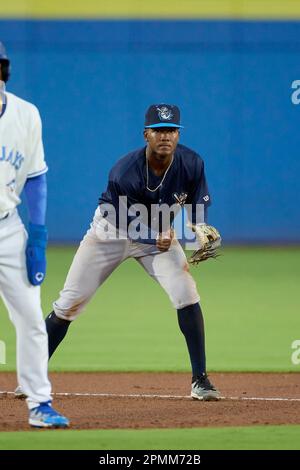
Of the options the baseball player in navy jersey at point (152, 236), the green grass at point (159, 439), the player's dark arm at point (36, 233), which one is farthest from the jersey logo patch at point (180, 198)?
the green grass at point (159, 439)

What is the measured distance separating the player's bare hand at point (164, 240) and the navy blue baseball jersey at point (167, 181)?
258mm

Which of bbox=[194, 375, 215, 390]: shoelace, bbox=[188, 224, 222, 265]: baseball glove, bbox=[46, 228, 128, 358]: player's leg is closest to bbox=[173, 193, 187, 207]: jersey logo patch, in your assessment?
bbox=[188, 224, 222, 265]: baseball glove

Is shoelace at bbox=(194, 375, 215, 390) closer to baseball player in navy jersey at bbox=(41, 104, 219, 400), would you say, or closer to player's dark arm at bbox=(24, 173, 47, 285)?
baseball player in navy jersey at bbox=(41, 104, 219, 400)

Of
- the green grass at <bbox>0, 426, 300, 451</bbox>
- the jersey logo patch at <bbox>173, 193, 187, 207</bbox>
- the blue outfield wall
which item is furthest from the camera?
the blue outfield wall

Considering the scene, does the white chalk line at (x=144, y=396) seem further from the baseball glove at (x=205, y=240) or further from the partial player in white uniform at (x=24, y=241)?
the partial player in white uniform at (x=24, y=241)

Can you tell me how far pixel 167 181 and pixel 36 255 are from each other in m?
1.75

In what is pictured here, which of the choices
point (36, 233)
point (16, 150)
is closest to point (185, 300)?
point (36, 233)

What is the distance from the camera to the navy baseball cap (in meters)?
7.03

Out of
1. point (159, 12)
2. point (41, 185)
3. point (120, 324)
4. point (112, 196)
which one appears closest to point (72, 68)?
point (159, 12)

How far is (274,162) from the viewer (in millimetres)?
17891

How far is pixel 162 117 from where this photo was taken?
7.04m

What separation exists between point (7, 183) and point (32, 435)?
1335mm

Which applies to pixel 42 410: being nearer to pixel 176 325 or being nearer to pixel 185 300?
pixel 185 300

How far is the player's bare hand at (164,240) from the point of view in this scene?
7.08 metres
